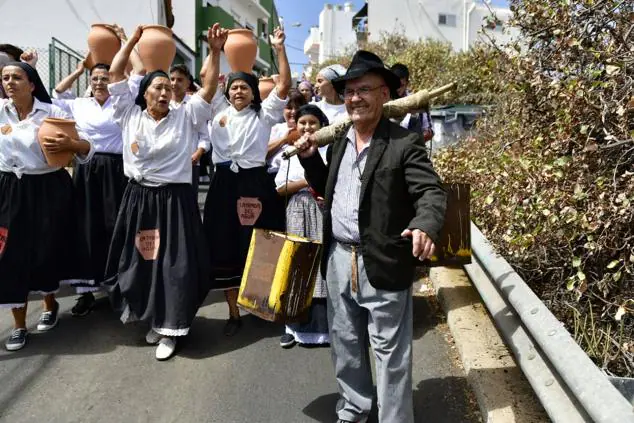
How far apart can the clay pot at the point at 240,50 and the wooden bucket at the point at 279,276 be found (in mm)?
1940

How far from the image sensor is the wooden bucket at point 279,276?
9.53 feet

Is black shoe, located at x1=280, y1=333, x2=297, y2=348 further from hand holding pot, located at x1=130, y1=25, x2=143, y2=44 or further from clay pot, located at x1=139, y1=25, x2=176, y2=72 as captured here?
hand holding pot, located at x1=130, y1=25, x2=143, y2=44

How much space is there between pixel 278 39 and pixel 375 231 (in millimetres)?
2120

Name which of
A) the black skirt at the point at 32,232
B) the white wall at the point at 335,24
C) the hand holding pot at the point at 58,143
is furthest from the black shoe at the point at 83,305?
the white wall at the point at 335,24

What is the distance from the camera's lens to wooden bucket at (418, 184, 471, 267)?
3.50 meters

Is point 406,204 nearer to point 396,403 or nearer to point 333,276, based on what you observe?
point 333,276

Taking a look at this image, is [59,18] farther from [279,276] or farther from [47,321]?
[279,276]

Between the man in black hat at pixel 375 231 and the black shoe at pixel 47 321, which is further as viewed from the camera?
the black shoe at pixel 47 321

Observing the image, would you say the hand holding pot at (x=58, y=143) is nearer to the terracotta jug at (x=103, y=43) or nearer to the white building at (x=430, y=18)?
the terracotta jug at (x=103, y=43)

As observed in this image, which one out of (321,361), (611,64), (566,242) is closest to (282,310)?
(321,361)

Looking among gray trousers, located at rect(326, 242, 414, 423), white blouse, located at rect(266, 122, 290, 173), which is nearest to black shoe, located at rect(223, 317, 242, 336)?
white blouse, located at rect(266, 122, 290, 173)

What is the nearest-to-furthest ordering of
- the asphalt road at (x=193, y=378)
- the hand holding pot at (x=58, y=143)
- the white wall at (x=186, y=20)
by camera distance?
the asphalt road at (x=193, y=378)
the hand holding pot at (x=58, y=143)
the white wall at (x=186, y=20)

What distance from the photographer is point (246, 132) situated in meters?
4.22

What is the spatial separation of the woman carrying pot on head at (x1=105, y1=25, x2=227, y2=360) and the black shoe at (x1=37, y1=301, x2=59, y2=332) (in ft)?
2.58
